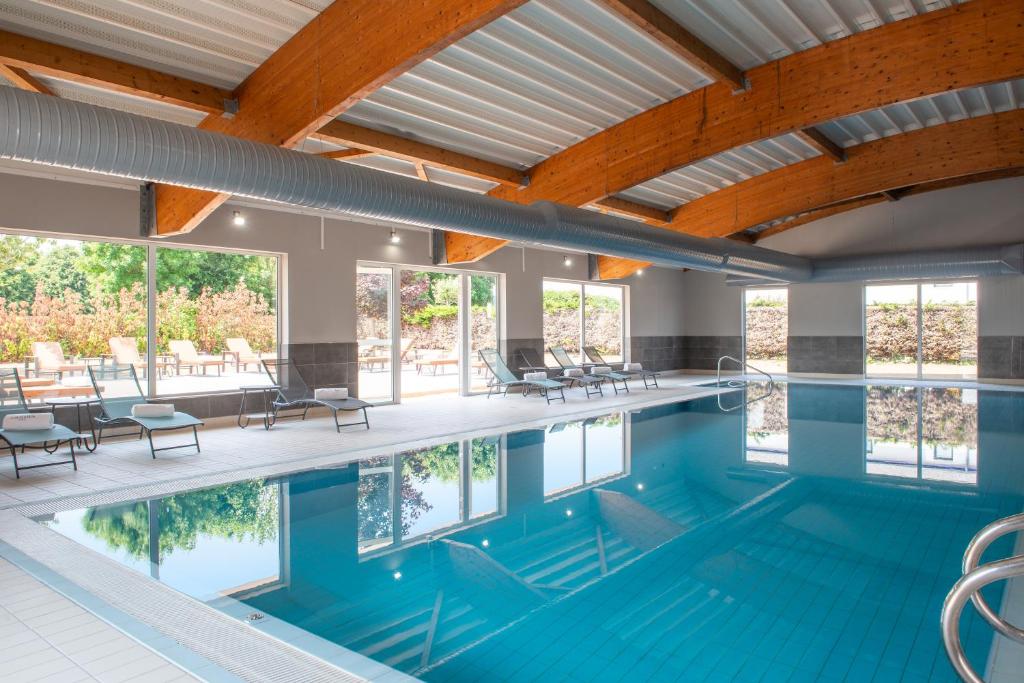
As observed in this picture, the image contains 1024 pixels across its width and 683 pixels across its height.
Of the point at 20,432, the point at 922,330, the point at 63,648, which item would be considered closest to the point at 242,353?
the point at 20,432

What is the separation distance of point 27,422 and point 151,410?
109 cm

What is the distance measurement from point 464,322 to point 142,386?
538 cm

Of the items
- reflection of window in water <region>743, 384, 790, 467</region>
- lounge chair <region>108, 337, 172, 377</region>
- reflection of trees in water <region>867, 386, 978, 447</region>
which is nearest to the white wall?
lounge chair <region>108, 337, 172, 377</region>

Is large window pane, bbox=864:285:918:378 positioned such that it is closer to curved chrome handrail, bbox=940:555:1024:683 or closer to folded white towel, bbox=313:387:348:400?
folded white towel, bbox=313:387:348:400

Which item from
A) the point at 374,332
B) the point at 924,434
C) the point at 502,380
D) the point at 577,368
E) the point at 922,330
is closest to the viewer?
the point at 924,434

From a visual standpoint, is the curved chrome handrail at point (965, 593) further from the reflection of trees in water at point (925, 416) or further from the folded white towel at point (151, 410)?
the reflection of trees in water at point (925, 416)

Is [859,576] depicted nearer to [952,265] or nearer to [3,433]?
[3,433]

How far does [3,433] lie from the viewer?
18.1 ft

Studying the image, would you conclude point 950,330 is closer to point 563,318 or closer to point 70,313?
point 563,318

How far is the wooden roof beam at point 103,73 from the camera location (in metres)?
4.85

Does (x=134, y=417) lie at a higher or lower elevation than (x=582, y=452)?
higher

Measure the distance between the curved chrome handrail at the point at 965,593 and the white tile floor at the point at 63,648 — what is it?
229 centimetres

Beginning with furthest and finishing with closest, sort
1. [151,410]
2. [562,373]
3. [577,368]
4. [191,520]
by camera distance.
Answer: [562,373], [577,368], [151,410], [191,520]

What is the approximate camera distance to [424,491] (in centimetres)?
545
